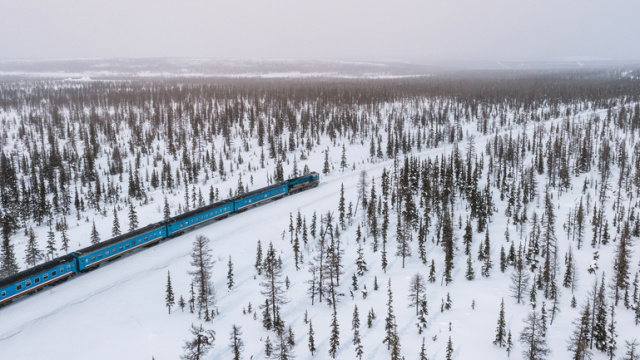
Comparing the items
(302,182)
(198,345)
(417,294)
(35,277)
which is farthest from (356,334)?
(302,182)

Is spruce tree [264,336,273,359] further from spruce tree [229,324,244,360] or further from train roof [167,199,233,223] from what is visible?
train roof [167,199,233,223]

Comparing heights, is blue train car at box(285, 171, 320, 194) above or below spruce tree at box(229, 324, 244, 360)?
above

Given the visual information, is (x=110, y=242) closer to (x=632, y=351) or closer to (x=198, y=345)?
(x=198, y=345)

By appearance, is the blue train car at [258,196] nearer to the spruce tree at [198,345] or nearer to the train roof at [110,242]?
the train roof at [110,242]

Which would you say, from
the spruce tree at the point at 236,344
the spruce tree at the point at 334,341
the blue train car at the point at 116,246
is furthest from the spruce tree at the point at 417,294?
the blue train car at the point at 116,246

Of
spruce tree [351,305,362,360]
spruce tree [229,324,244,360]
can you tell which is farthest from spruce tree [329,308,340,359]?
spruce tree [229,324,244,360]
